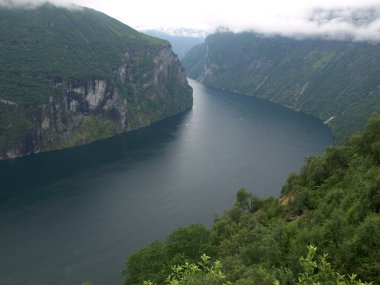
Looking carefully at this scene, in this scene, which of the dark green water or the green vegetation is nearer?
the green vegetation

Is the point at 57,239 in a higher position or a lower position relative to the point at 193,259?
lower

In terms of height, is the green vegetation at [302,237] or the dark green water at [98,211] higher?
the green vegetation at [302,237]

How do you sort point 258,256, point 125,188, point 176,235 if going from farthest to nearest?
point 125,188, point 176,235, point 258,256

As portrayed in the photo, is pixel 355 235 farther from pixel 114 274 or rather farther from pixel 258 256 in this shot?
pixel 114 274

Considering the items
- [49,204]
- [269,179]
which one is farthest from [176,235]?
[269,179]

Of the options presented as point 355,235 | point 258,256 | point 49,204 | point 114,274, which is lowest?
point 49,204

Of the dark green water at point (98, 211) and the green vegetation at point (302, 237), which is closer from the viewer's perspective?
the green vegetation at point (302, 237)

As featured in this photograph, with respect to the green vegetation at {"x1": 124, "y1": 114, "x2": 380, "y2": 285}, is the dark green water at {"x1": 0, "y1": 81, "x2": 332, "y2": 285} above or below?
below

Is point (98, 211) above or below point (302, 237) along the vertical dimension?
below
